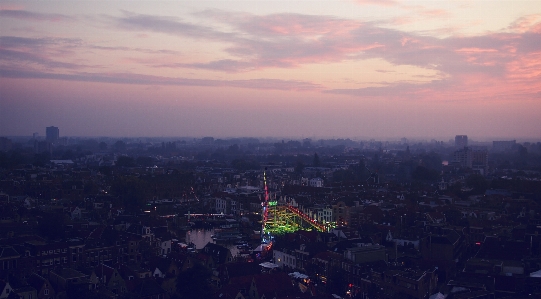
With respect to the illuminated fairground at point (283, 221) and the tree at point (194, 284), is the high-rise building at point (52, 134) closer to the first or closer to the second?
the illuminated fairground at point (283, 221)

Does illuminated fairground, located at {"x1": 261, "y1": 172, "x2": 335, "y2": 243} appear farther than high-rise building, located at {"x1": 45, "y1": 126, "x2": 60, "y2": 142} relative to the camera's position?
No

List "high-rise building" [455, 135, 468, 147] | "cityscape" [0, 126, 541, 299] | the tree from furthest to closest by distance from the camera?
"high-rise building" [455, 135, 468, 147] < "cityscape" [0, 126, 541, 299] < the tree

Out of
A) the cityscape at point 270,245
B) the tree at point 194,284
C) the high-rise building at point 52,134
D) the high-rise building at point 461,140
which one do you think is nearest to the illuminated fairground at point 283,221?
the cityscape at point 270,245

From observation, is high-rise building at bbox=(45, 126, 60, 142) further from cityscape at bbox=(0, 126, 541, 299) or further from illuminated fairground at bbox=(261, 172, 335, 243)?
illuminated fairground at bbox=(261, 172, 335, 243)

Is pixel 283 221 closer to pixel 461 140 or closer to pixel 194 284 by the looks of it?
pixel 194 284

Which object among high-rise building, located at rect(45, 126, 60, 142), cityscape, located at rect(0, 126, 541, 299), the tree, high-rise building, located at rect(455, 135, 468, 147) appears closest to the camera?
the tree

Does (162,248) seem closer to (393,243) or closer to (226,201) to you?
(393,243)

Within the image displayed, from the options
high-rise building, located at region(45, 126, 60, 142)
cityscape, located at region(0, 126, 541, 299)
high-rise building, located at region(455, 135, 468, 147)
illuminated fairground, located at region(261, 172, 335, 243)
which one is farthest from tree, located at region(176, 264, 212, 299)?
high-rise building, located at region(455, 135, 468, 147)

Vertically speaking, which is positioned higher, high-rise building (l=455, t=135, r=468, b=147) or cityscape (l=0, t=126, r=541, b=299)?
high-rise building (l=455, t=135, r=468, b=147)
